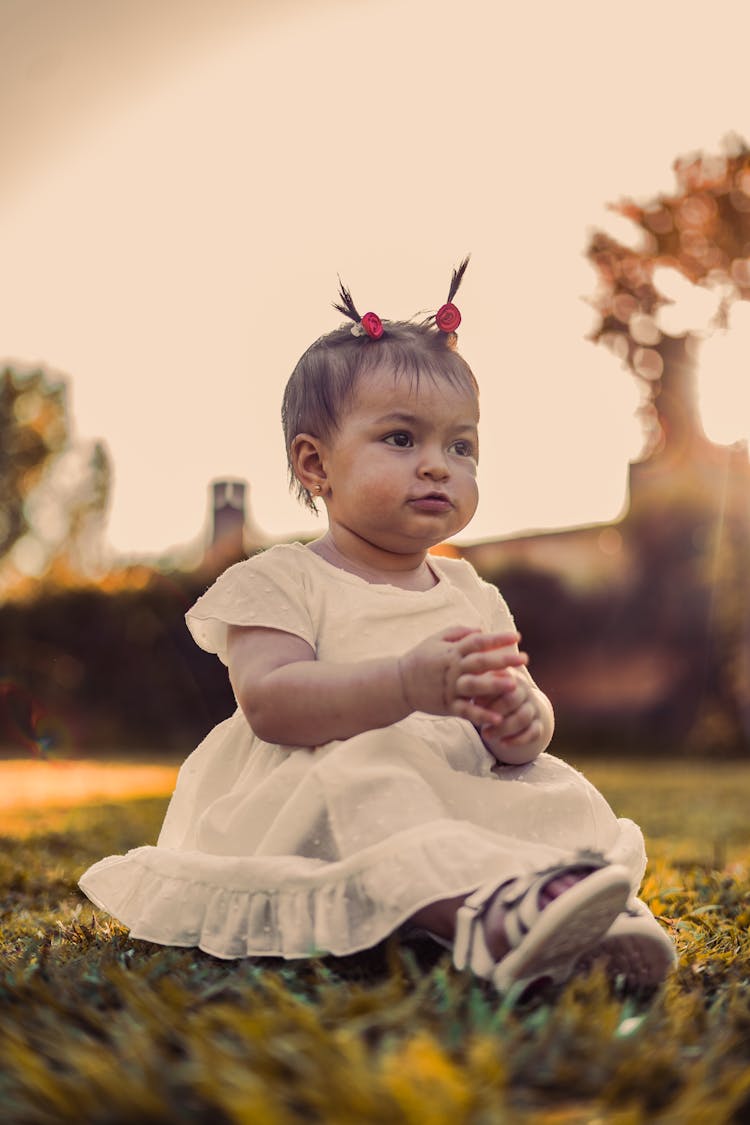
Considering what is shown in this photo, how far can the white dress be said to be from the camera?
1658 millimetres

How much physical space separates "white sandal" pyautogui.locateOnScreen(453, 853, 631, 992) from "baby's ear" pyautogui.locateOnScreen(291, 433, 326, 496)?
95cm

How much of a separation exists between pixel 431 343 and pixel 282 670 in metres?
0.73

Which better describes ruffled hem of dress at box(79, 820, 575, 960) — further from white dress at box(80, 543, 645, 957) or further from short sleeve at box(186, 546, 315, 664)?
short sleeve at box(186, 546, 315, 664)

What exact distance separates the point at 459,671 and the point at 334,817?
327 millimetres

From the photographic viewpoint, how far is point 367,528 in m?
2.13

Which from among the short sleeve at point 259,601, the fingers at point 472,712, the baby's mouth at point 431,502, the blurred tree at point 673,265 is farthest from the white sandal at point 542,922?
the blurred tree at point 673,265

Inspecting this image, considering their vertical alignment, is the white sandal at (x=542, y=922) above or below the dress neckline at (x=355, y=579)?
below

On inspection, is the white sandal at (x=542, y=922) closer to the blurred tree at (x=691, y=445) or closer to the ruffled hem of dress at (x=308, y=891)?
the ruffled hem of dress at (x=308, y=891)

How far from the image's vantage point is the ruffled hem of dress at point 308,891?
5.27ft

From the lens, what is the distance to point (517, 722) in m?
1.83

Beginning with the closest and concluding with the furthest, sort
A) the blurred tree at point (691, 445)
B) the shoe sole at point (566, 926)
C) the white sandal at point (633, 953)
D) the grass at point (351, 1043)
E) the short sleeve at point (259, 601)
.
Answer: the grass at point (351, 1043) < the shoe sole at point (566, 926) < the white sandal at point (633, 953) < the short sleeve at point (259, 601) < the blurred tree at point (691, 445)

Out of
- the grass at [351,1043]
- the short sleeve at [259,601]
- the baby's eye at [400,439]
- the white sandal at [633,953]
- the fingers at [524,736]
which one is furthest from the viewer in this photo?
the baby's eye at [400,439]

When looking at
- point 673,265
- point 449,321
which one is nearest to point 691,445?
point 673,265

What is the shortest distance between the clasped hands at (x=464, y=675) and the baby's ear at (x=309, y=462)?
0.60m
